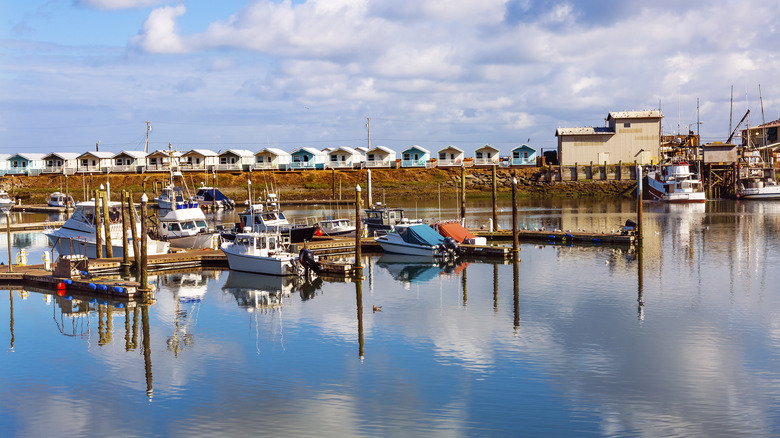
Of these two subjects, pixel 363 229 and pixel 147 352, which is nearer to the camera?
pixel 147 352

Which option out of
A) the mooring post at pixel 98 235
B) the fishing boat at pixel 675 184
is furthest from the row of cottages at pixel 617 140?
the mooring post at pixel 98 235

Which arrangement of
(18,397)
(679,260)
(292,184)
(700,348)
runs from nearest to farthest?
1. (18,397)
2. (700,348)
3. (679,260)
4. (292,184)

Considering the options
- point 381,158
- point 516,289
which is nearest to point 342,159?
point 381,158

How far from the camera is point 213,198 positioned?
99.0 metres

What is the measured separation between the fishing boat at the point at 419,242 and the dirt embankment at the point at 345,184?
5506cm

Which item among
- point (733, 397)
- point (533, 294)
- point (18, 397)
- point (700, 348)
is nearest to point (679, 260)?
point (533, 294)

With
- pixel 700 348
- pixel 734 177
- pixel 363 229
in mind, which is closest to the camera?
pixel 700 348

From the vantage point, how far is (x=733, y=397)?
21297 mm

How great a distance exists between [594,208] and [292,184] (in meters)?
49.3

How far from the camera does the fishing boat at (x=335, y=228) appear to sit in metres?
57.0

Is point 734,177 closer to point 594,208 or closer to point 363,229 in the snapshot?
point 594,208

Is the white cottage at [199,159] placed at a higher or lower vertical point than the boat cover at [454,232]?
higher

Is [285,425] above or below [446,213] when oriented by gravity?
below

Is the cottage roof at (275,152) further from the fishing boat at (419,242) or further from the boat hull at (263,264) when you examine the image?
the boat hull at (263,264)
